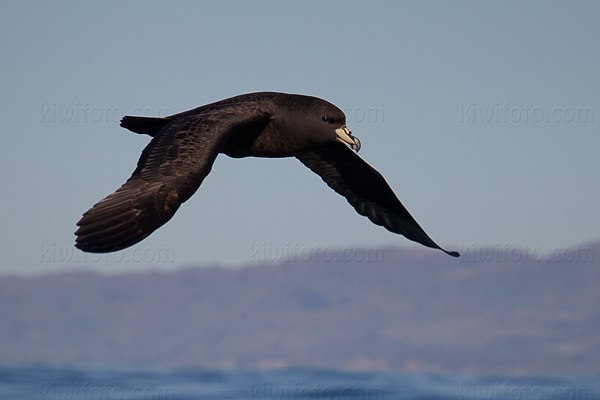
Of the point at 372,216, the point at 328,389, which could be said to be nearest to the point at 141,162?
the point at 372,216

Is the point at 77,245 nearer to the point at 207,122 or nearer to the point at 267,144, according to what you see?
the point at 207,122

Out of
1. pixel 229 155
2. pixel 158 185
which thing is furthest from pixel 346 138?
pixel 158 185

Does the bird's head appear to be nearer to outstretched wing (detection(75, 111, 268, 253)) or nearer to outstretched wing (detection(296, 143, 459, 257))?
outstretched wing (detection(75, 111, 268, 253))

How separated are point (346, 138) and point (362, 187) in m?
2.13

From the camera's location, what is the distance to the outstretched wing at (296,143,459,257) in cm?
1129

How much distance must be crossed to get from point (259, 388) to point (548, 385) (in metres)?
64.6

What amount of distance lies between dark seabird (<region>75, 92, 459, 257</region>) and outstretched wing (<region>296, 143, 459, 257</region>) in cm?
1

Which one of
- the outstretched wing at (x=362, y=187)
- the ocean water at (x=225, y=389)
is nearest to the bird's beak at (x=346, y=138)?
the outstretched wing at (x=362, y=187)

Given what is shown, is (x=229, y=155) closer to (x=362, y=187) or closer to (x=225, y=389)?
(x=362, y=187)

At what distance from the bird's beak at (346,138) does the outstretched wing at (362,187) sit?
4.01ft

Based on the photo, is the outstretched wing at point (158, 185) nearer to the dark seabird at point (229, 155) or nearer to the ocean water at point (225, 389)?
the dark seabird at point (229, 155)

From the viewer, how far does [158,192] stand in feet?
25.6

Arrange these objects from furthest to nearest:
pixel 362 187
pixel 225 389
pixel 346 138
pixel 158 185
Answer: pixel 225 389, pixel 362 187, pixel 346 138, pixel 158 185

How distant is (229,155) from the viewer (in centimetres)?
996
